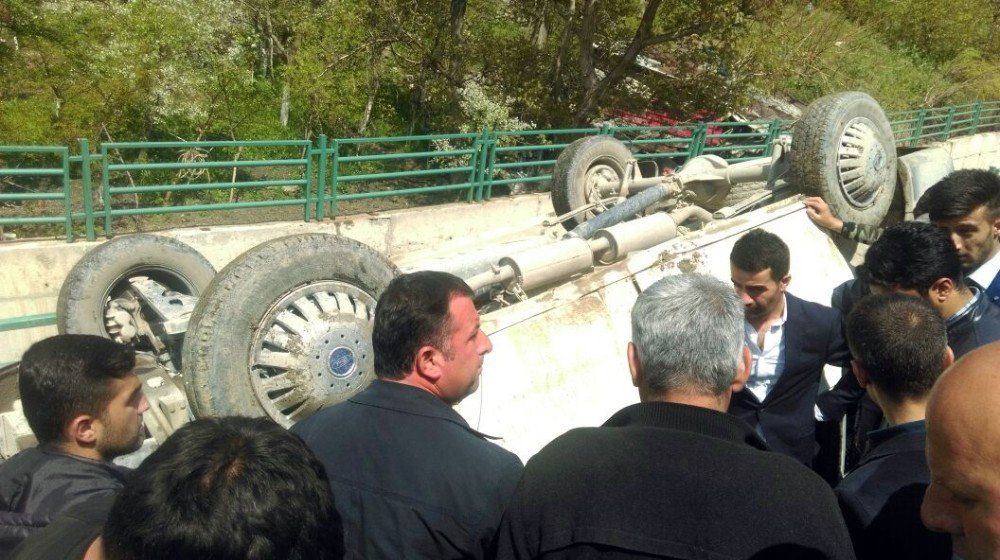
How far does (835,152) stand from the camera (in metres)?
5.31

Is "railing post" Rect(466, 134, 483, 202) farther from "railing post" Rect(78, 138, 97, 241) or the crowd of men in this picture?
the crowd of men

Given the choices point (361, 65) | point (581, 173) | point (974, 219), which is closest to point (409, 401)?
point (974, 219)

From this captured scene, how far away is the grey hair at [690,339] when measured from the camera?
72.4 inches

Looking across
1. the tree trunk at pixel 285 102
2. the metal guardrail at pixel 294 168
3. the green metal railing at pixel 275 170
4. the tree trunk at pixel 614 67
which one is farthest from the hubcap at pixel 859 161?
the tree trunk at pixel 285 102

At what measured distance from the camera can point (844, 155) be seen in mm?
5441

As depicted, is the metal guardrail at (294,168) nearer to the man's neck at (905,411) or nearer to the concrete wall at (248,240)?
the concrete wall at (248,240)

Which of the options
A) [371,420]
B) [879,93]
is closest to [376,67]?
[371,420]

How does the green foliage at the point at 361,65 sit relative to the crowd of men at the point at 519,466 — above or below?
above

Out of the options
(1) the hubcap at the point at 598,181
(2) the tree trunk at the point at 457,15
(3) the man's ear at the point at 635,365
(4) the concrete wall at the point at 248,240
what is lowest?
(4) the concrete wall at the point at 248,240

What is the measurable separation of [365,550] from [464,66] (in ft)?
36.9

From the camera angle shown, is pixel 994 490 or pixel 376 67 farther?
pixel 376 67

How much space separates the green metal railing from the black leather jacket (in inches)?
215

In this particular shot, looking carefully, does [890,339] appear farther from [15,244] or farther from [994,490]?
[15,244]

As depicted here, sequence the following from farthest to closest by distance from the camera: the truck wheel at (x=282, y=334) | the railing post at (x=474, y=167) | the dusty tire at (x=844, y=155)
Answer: the railing post at (x=474, y=167)
the dusty tire at (x=844, y=155)
the truck wheel at (x=282, y=334)
